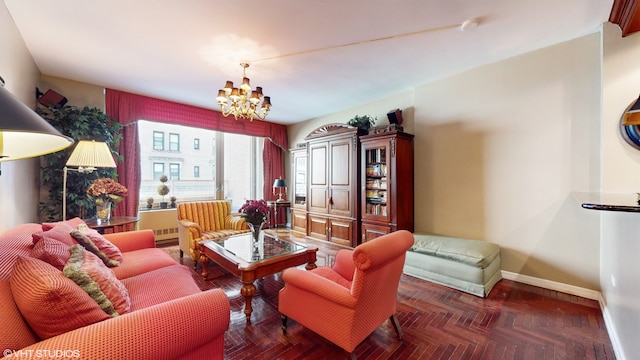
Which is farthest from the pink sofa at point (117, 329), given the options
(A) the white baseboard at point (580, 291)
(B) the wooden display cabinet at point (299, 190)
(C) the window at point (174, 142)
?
(B) the wooden display cabinet at point (299, 190)

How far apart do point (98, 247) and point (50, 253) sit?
0.90 m

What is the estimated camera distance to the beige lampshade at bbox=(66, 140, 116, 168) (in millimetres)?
2707

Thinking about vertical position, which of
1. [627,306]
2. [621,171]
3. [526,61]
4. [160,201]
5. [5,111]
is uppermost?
[526,61]

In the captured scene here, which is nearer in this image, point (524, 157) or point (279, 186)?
point (524, 157)

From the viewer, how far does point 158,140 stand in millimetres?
4867

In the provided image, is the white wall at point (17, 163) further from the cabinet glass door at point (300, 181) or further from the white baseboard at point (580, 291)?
the white baseboard at point (580, 291)

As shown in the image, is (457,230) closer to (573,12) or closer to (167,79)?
(573,12)

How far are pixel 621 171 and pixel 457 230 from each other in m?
1.69

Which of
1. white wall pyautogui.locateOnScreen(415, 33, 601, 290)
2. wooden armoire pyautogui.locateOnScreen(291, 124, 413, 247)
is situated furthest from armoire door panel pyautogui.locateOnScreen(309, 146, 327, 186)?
white wall pyautogui.locateOnScreen(415, 33, 601, 290)

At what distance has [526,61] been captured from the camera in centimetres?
290

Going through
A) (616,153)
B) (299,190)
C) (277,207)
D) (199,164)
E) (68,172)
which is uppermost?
(199,164)

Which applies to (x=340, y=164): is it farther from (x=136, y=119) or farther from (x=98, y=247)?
(x=136, y=119)

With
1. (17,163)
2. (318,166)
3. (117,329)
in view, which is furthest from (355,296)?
(17,163)

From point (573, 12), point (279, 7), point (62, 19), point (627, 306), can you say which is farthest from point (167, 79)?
point (627, 306)
